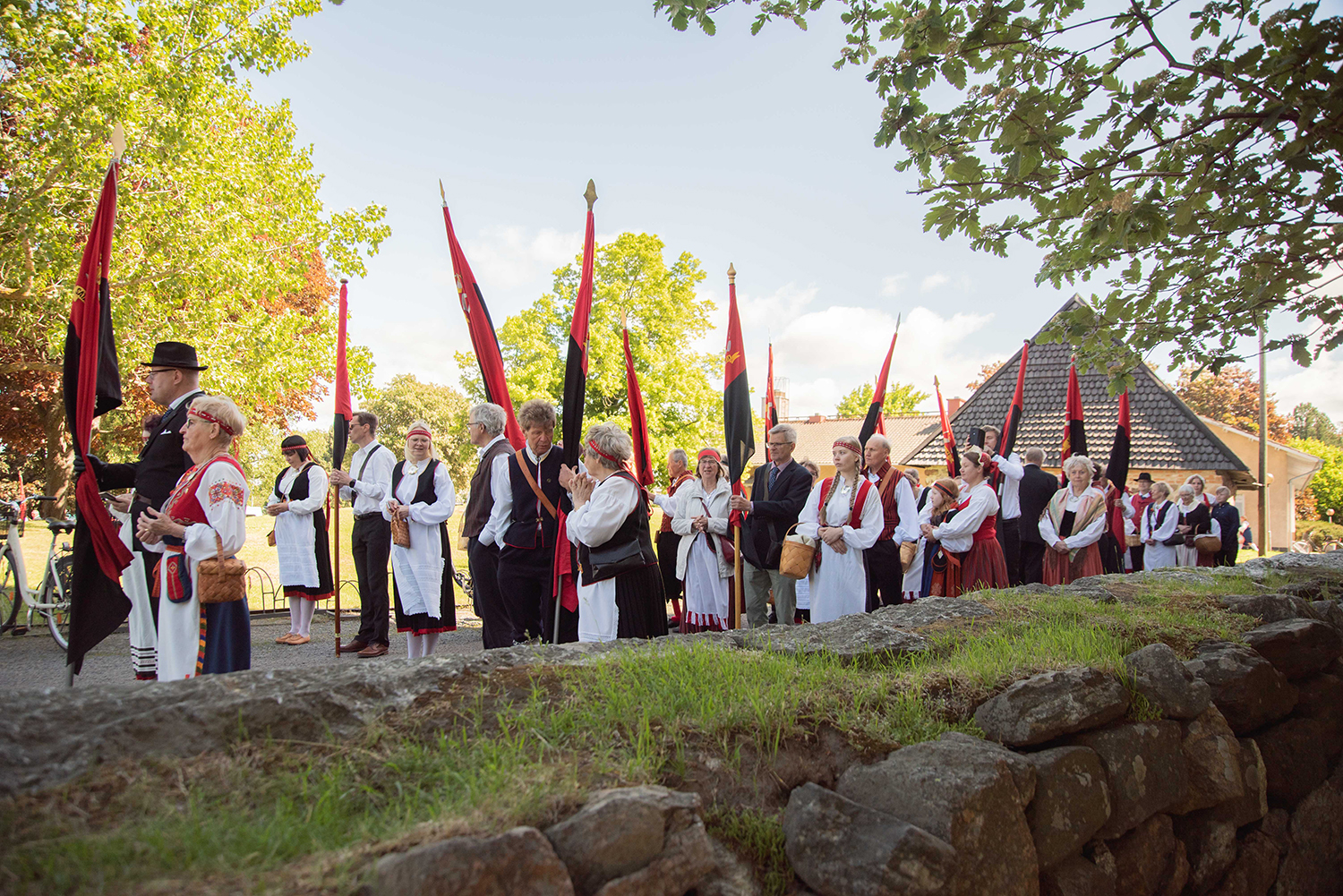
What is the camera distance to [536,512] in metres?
5.74

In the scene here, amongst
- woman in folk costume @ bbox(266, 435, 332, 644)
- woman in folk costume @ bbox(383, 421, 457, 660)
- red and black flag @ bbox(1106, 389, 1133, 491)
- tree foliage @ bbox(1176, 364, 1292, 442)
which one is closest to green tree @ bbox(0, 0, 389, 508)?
woman in folk costume @ bbox(266, 435, 332, 644)

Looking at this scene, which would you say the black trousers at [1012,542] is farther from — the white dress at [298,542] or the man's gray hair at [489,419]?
the white dress at [298,542]

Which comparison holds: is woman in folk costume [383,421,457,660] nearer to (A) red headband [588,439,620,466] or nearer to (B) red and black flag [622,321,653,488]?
(B) red and black flag [622,321,653,488]

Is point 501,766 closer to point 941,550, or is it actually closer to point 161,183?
point 941,550

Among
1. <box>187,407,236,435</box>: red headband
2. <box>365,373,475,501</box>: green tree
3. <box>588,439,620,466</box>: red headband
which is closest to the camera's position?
<box>187,407,236,435</box>: red headband

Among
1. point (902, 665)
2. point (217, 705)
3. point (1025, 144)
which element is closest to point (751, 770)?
point (902, 665)

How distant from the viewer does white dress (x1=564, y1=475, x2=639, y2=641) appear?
15.6ft

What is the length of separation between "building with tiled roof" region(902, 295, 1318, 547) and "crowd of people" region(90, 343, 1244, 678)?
978 centimetres

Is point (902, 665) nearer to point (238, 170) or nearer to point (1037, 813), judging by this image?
point (1037, 813)

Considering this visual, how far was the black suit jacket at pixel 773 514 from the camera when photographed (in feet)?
23.6

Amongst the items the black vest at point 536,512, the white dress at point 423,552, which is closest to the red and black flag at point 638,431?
the black vest at point 536,512

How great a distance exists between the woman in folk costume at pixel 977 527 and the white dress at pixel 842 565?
33.0 inches

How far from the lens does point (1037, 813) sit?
2559 mm

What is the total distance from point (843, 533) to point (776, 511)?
964 mm
